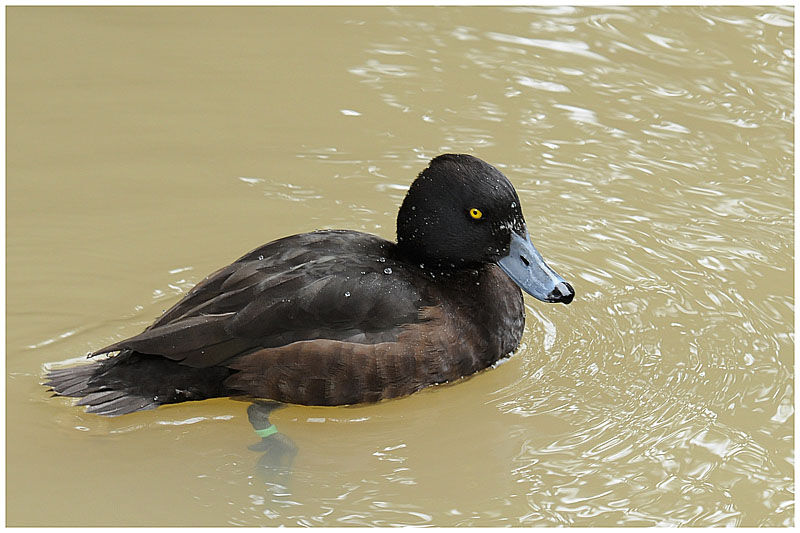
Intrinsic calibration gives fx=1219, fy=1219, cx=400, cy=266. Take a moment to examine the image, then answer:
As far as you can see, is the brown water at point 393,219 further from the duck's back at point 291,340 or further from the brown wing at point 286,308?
the brown wing at point 286,308

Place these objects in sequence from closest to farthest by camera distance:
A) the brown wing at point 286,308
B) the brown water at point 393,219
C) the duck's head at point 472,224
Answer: the brown water at point 393,219, the brown wing at point 286,308, the duck's head at point 472,224

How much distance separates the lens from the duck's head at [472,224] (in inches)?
217

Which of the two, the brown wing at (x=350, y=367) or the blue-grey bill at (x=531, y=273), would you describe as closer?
the brown wing at (x=350, y=367)

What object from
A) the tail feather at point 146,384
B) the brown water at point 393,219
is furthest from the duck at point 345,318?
the brown water at point 393,219

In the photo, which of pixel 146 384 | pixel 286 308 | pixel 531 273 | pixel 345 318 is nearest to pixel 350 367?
pixel 345 318

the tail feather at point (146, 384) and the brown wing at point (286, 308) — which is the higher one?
the brown wing at point (286, 308)

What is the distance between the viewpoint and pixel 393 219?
22.3 ft

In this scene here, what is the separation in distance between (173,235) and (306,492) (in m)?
2.18

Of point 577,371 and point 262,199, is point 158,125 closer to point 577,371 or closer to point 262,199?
point 262,199

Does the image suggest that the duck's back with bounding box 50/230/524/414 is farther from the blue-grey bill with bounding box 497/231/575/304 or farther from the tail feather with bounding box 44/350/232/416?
the blue-grey bill with bounding box 497/231/575/304

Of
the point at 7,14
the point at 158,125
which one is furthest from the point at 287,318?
the point at 7,14

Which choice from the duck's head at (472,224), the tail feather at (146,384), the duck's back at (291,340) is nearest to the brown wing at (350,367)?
the duck's back at (291,340)

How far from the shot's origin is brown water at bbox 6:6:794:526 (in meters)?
4.95

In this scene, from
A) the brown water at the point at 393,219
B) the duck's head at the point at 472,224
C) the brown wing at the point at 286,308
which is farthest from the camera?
the duck's head at the point at 472,224
